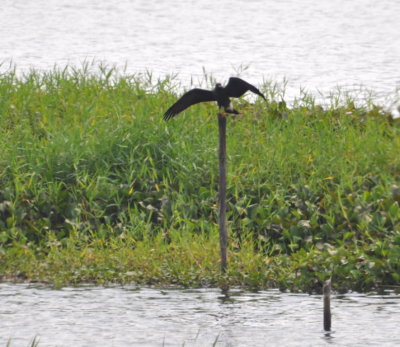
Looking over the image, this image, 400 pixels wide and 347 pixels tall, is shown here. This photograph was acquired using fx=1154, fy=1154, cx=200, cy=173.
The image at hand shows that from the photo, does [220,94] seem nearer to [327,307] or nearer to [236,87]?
[236,87]

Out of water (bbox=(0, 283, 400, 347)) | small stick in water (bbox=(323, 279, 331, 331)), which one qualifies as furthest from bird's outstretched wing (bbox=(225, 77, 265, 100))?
small stick in water (bbox=(323, 279, 331, 331))

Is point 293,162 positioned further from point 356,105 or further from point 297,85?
point 297,85

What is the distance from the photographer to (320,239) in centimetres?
1002

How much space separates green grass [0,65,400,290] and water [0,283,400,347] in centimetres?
32

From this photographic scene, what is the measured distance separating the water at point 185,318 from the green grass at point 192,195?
A: 315 mm

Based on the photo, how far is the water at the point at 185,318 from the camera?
25.3 feet

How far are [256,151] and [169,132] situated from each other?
0.88 metres

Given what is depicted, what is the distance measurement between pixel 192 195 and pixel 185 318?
8.14ft

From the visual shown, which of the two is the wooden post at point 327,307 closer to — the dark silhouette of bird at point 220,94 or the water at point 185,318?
the water at point 185,318

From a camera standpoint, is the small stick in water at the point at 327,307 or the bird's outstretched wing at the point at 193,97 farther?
the bird's outstretched wing at the point at 193,97

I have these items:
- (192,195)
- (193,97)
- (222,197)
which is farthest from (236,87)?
(192,195)

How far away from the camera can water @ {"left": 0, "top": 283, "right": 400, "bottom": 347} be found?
7712 millimetres

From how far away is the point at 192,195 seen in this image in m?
10.6

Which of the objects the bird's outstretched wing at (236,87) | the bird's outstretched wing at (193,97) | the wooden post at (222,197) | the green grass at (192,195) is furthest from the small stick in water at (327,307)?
the bird's outstretched wing at (193,97)
